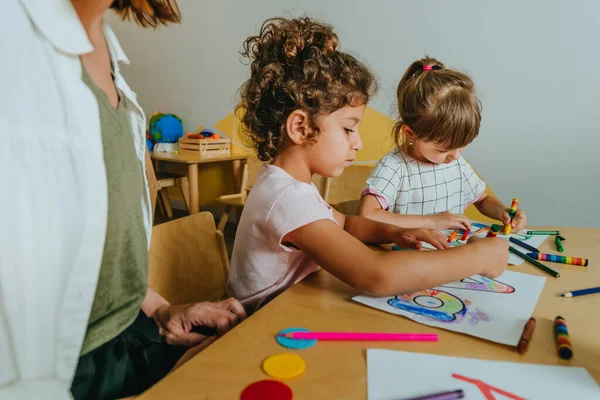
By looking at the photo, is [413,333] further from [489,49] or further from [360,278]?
[489,49]

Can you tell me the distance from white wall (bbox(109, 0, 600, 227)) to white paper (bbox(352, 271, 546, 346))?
5.22 ft

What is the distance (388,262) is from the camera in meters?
0.65

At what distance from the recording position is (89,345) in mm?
496

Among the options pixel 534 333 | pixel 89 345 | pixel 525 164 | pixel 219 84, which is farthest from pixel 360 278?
pixel 219 84

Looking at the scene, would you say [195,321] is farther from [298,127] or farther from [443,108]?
Answer: [443,108]

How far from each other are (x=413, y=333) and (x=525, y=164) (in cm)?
Result: 193

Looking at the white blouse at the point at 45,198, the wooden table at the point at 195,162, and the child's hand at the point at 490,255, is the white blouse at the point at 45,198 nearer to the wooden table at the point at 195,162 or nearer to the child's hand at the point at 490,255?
the child's hand at the point at 490,255

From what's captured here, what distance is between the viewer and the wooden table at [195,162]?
2.86m

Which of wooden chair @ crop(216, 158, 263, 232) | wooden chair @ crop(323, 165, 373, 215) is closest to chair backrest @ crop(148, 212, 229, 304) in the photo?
wooden chair @ crop(323, 165, 373, 215)

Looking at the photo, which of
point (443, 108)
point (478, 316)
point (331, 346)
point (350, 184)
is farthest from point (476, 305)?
point (350, 184)

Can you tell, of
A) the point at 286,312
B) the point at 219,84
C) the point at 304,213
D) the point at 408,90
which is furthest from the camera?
the point at 219,84

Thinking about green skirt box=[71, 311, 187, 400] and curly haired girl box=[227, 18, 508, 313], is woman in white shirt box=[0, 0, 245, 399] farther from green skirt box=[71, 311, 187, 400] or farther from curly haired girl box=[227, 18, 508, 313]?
curly haired girl box=[227, 18, 508, 313]

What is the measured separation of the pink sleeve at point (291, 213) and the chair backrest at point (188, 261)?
0.97 feet

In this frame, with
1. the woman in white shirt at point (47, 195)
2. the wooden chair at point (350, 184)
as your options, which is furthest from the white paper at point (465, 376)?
the wooden chair at point (350, 184)
